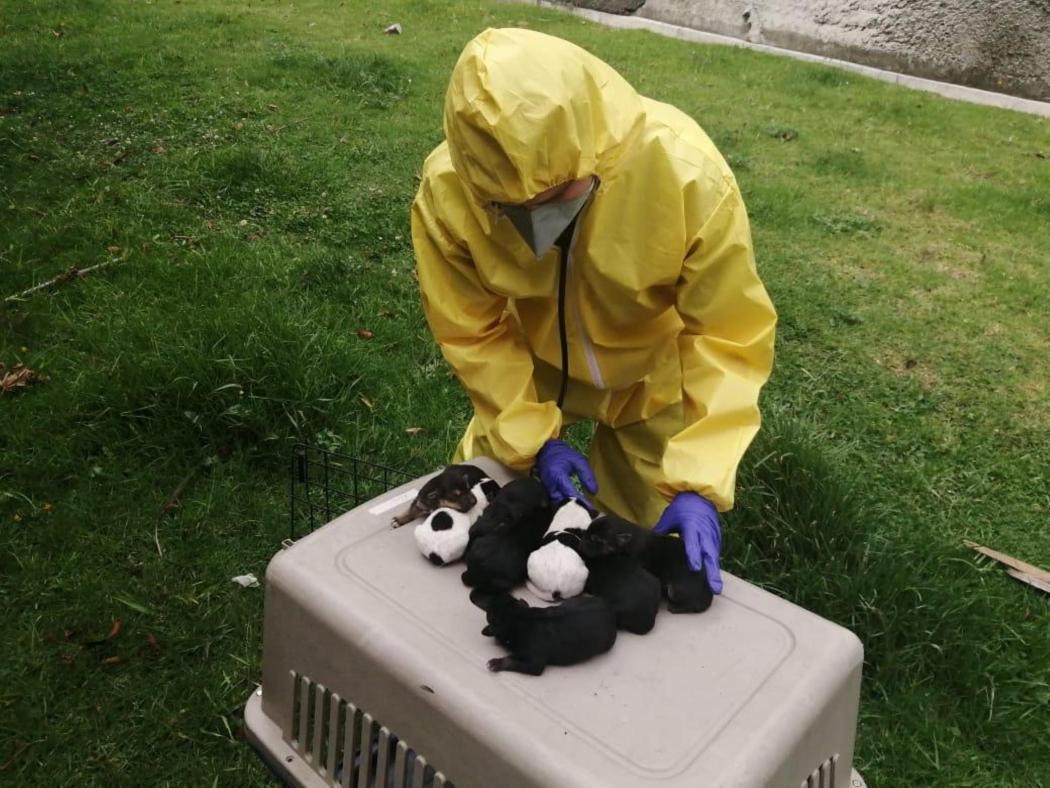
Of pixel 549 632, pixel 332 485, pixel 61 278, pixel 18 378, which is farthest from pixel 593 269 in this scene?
pixel 61 278

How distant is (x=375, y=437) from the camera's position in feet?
10.7

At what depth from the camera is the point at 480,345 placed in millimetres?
2162

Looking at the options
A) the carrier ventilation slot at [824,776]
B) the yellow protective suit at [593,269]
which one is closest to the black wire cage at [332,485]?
the yellow protective suit at [593,269]

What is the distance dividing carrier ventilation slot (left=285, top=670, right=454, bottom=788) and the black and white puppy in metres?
0.29

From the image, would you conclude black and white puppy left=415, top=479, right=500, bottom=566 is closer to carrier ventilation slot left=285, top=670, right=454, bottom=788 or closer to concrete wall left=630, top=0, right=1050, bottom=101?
carrier ventilation slot left=285, top=670, right=454, bottom=788

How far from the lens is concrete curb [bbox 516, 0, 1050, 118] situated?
813 cm

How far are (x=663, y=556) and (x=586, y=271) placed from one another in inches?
24.6

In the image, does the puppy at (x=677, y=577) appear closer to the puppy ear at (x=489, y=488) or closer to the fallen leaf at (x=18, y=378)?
the puppy ear at (x=489, y=488)

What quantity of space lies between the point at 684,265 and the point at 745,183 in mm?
4041

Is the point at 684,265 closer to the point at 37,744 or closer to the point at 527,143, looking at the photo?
the point at 527,143

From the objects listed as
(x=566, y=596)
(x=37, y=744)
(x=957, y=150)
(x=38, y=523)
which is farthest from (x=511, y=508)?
(x=957, y=150)

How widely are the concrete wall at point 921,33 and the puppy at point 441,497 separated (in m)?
8.30

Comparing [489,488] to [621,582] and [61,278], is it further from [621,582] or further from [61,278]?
[61,278]

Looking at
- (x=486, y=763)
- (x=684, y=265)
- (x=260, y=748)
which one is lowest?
(x=260, y=748)
